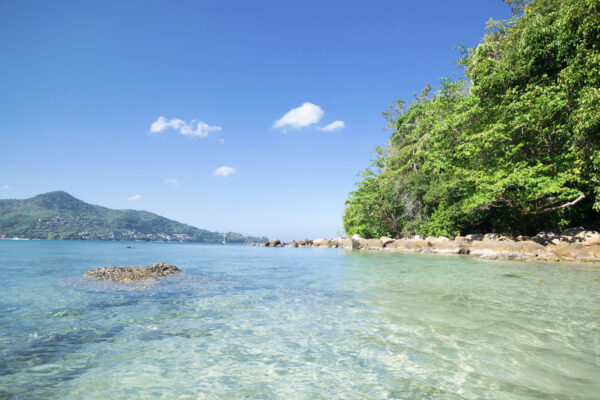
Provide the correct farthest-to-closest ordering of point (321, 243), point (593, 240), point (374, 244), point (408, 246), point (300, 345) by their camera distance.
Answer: point (321, 243), point (374, 244), point (408, 246), point (593, 240), point (300, 345)

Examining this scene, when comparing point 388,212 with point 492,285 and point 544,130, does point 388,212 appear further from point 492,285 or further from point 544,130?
point 492,285

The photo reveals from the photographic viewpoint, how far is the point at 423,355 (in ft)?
11.9

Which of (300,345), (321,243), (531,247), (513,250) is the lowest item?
(321,243)

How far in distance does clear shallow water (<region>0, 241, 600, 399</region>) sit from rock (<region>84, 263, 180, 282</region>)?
2343 millimetres

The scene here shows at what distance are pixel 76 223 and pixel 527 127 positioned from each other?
486ft

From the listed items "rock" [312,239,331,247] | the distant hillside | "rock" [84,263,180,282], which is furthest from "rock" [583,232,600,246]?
the distant hillside

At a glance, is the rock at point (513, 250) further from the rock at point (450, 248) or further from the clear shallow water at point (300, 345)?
the clear shallow water at point (300, 345)

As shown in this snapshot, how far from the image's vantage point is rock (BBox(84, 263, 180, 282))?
9883 mm

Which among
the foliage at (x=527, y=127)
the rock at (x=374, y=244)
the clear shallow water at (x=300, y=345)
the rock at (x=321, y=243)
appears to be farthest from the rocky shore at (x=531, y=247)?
the rock at (x=321, y=243)

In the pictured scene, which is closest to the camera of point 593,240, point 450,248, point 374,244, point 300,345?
point 300,345

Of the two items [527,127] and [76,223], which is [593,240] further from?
[76,223]

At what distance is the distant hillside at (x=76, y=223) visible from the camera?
10619 centimetres

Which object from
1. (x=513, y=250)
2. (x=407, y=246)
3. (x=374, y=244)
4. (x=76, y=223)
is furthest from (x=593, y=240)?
(x=76, y=223)

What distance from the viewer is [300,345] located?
402 centimetres
